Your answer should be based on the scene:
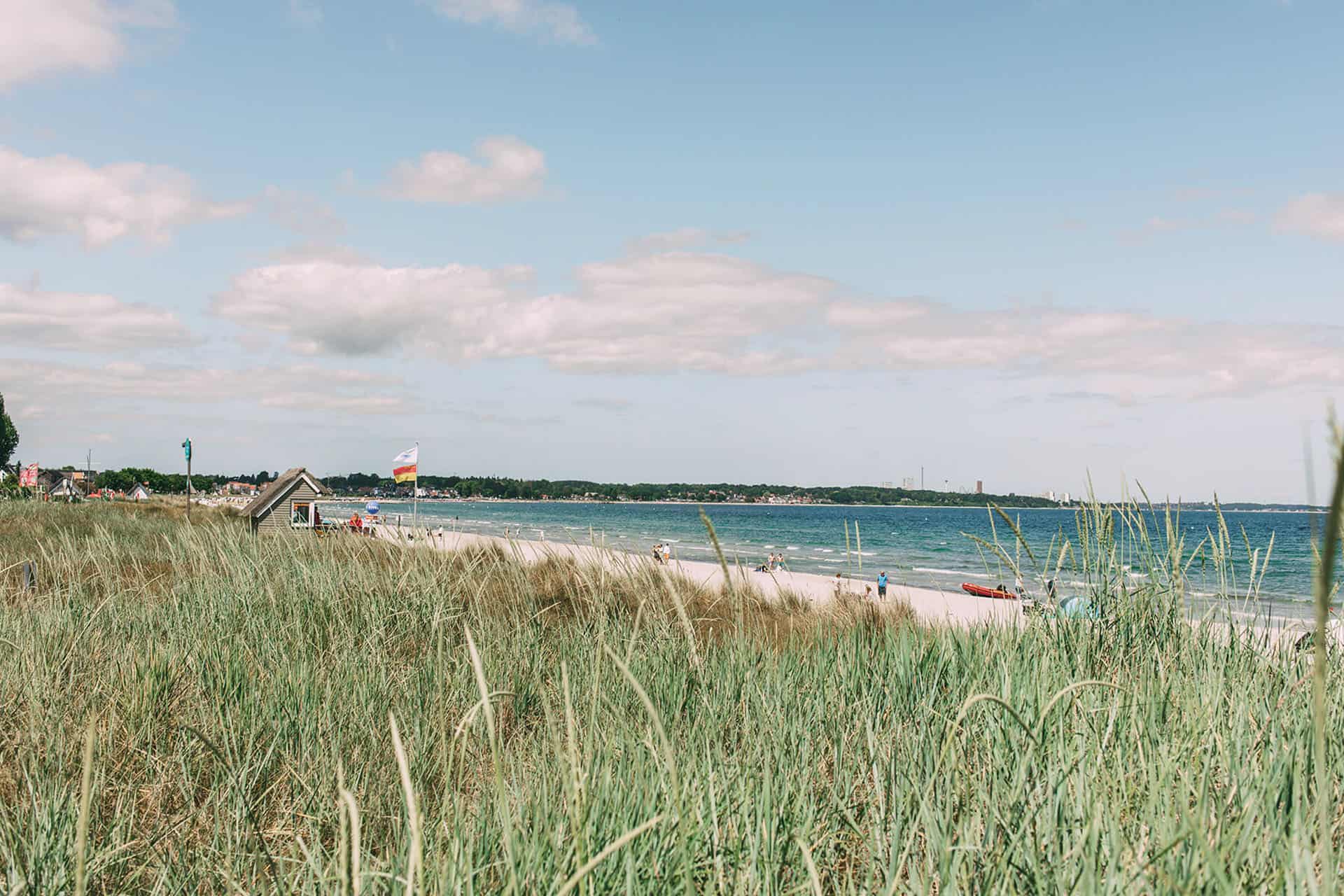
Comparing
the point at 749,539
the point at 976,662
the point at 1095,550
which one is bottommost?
the point at 749,539

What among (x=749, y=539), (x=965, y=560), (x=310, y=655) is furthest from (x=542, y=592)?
(x=749, y=539)

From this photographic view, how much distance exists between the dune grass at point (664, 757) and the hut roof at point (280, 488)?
29.8 meters

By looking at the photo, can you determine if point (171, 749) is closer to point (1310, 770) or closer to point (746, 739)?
point (746, 739)

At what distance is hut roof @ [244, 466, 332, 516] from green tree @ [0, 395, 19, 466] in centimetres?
5941

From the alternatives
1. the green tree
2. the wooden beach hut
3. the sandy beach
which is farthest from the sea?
the green tree

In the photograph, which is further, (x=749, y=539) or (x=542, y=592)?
(x=749, y=539)

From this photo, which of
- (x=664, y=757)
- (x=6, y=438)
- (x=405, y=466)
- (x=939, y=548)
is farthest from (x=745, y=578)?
(x=6, y=438)

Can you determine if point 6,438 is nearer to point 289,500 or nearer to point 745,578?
point 289,500

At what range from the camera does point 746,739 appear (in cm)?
260

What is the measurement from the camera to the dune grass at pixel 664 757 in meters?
1.71

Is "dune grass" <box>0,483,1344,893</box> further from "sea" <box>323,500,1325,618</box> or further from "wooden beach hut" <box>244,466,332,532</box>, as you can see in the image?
"wooden beach hut" <box>244,466,332,532</box>

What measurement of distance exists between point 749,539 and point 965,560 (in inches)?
1095

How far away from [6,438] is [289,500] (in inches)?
2497

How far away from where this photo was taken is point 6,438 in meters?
77.6
